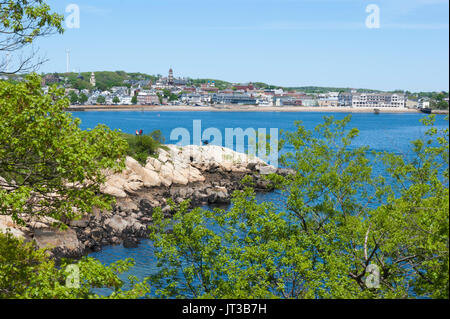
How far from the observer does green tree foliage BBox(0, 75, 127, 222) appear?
39.3 ft

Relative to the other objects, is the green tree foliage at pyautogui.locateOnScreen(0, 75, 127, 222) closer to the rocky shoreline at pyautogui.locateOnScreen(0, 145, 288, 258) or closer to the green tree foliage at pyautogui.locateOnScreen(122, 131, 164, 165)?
the rocky shoreline at pyautogui.locateOnScreen(0, 145, 288, 258)

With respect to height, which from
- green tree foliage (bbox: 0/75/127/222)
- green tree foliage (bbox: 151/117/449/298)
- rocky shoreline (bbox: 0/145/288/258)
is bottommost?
rocky shoreline (bbox: 0/145/288/258)

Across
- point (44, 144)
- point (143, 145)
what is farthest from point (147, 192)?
point (44, 144)

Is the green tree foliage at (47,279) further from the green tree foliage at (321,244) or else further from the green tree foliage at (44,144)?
the green tree foliage at (321,244)

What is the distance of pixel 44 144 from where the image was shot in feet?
40.7

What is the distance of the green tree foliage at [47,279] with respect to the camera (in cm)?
1052

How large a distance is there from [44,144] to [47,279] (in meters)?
3.59

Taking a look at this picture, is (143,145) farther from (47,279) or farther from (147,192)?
(47,279)

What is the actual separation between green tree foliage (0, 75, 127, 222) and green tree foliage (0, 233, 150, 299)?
1253mm

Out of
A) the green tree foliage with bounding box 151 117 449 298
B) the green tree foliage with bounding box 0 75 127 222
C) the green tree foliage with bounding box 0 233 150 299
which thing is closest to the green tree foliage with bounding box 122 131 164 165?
the green tree foliage with bounding box 151 117 449 298
